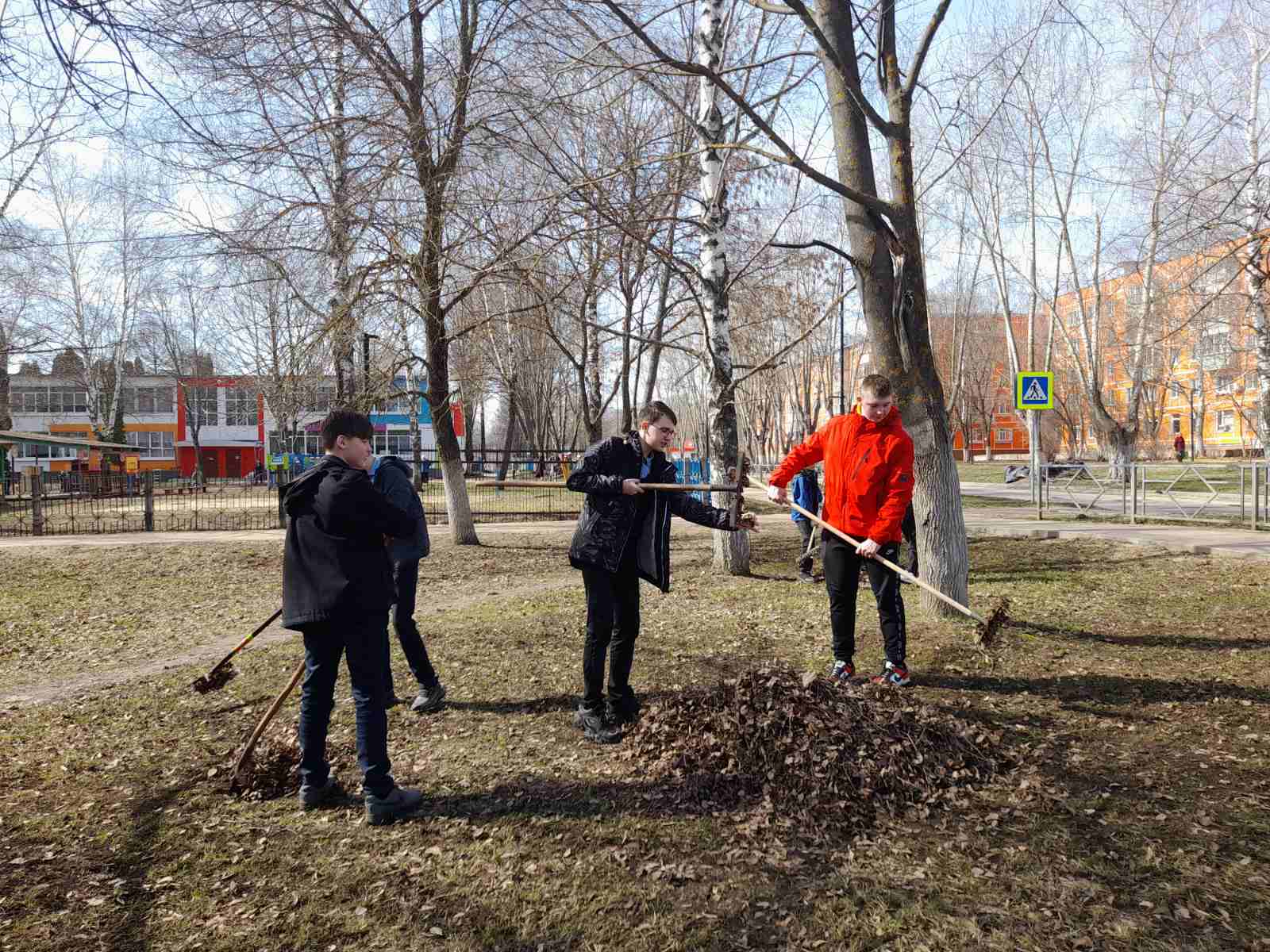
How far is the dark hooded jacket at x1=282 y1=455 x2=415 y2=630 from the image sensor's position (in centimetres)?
333

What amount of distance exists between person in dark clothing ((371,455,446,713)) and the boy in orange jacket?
2.19 meters

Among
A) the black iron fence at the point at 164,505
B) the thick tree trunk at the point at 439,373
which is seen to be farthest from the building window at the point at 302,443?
the thick tree trunk at the point at 439,373

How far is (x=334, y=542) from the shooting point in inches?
133

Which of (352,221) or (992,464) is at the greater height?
(352,221)

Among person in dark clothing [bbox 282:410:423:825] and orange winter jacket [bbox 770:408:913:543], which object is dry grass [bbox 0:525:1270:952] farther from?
orange winter jacket [bbox 770:408:913:543]

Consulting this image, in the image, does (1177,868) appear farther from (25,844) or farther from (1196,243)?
(1196,243)

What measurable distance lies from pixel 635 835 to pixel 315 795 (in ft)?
4.76

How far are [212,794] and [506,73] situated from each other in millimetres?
8391

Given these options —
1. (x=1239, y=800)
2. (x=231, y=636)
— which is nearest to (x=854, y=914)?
Result: (x=1239, y=800)

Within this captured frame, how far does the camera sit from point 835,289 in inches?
516

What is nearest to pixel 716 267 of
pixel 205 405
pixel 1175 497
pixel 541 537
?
pixel 541 537

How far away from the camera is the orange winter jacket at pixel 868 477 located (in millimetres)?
4863

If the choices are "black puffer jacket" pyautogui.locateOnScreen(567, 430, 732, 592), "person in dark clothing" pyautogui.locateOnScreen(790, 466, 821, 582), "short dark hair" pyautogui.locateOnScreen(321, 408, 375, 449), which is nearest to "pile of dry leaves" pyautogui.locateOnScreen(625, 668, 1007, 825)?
"black puffer jacket" pyautogui.locateOnScreen(567, 430, 732, 592)

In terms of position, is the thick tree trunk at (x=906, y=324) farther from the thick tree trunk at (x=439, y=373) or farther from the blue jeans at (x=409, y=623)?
the thick tree trunk at (x=439, y=373)
